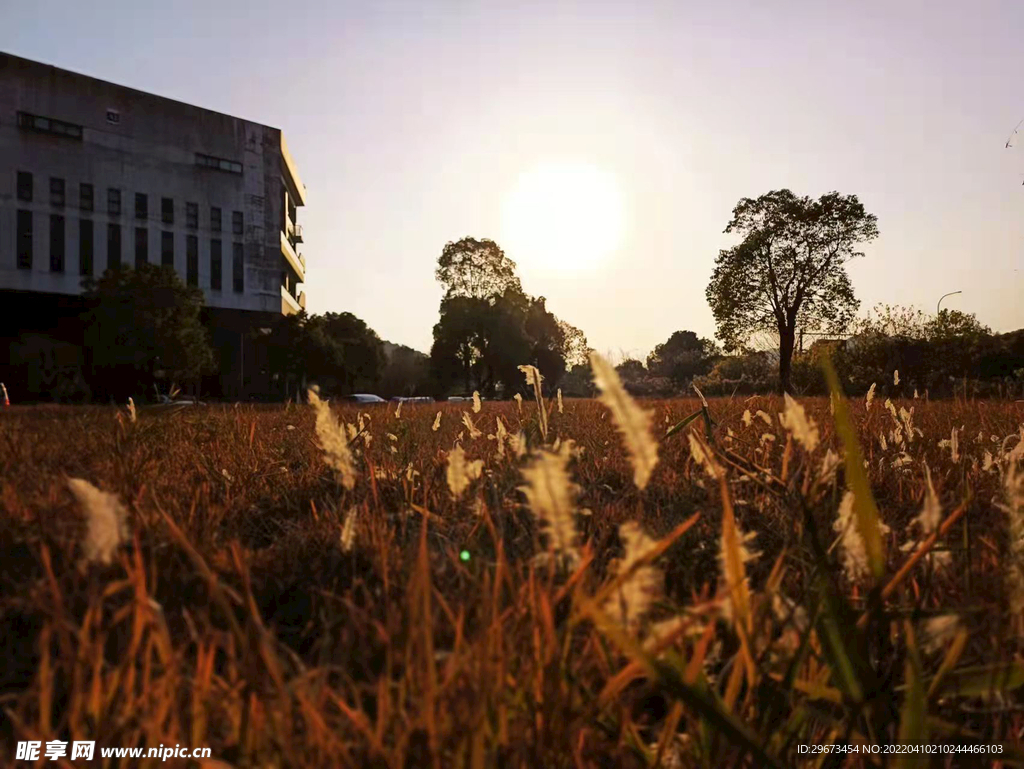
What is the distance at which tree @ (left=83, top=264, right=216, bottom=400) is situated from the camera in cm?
2627

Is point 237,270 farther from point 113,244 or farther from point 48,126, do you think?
point 48,126

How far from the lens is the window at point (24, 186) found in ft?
122

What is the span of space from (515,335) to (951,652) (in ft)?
144

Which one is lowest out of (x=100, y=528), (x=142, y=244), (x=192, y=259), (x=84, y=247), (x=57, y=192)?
(x=100, y=528)

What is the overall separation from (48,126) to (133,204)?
5.81 m

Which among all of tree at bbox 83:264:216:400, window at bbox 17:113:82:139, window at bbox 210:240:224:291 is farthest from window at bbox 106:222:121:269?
tree at bbox 83:264:216:400

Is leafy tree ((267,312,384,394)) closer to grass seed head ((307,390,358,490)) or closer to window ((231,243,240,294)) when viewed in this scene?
window ((231,243,240,294))

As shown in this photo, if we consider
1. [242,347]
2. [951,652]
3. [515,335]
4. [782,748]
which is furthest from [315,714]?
[242,347]

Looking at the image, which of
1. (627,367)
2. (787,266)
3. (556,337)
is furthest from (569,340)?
(627,367)

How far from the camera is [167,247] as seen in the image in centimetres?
4212

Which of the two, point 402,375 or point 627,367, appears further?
point 402,375

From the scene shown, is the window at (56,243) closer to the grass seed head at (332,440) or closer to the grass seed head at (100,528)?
the grass seed head at (332,440)

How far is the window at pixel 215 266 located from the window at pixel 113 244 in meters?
5.34

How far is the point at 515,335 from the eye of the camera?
4444cm
